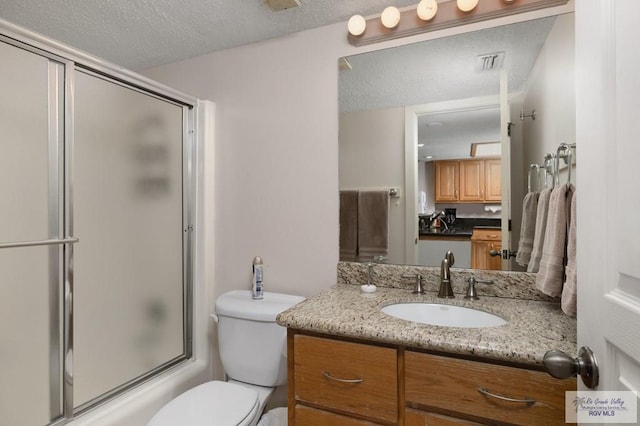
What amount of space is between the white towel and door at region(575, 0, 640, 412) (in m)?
0.62

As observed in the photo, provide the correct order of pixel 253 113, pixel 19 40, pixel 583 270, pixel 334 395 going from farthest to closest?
pixel 253 113 < pixel 19 40 < pixel 334 395 < pixel 583 270

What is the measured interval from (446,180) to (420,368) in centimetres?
84

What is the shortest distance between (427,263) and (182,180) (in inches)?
52.9

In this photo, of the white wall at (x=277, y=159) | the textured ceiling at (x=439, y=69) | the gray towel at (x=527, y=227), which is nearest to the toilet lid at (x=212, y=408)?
the white wall at (x=277, y=159)

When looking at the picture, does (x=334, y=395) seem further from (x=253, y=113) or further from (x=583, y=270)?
(x=253, y=113)

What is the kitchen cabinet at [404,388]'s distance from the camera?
2.82 feet

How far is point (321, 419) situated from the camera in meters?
1.08

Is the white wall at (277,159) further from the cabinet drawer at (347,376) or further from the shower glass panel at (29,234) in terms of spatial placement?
the shower glass panel at (29,234)

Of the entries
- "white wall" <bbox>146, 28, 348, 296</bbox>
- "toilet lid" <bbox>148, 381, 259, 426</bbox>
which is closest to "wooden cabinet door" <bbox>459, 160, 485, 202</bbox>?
"white wall" <bbox>146, 28, 348, 296</bbox>

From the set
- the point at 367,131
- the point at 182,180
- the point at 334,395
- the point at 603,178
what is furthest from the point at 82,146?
the point at 603,178

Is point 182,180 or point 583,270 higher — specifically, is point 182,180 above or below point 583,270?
above

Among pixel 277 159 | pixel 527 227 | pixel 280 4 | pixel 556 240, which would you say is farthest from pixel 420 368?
pixel 280 4

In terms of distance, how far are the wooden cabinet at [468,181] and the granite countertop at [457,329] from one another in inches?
16.4

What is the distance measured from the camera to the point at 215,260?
1.95 meters
